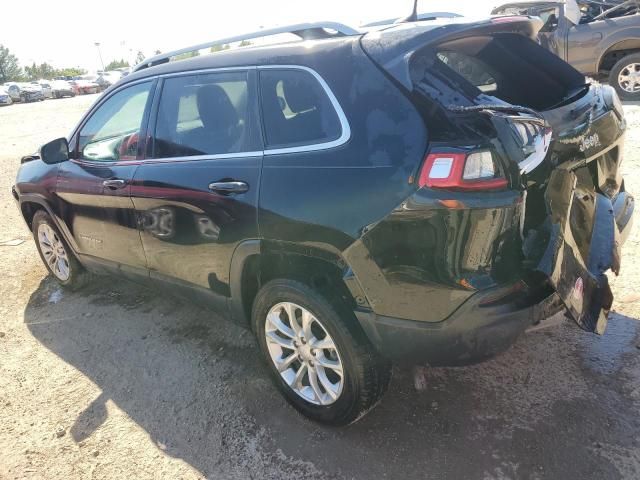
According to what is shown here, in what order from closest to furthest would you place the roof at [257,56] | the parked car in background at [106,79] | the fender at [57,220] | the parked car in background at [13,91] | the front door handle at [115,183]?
1. the roof at [257,56]
2. the front door handle at [115,183]
3. the fender at [57,220]
4. the parked car in background at [13,91]
5. the parked car in background at [106,79]

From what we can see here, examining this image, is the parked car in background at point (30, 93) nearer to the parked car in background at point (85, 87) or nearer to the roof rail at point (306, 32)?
the parked car in background at point (85, 87)

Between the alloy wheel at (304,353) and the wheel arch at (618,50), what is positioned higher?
the wheel arch at (618,50)

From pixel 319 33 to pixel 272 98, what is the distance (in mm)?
396

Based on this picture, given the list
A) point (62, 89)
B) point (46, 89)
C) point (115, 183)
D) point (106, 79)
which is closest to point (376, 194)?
point (115, 183)

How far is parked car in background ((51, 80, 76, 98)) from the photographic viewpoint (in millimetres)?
41625

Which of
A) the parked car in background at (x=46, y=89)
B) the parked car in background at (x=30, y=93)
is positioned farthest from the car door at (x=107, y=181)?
the parked car in background at (x=46, y=89)

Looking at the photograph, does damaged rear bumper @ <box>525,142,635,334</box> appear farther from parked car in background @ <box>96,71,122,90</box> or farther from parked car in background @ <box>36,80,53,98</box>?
parked car in background @ <box>96,71,122,90</box>

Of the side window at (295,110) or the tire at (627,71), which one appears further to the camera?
the tire at (627,71)

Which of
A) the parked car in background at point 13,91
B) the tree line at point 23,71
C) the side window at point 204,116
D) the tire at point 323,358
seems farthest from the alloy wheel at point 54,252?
the tree line at point 23,71

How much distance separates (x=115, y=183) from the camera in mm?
3428

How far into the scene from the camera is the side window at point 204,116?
2762 millimetres

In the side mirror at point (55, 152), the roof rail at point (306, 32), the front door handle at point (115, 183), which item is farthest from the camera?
the side mirror at point (55, 152)

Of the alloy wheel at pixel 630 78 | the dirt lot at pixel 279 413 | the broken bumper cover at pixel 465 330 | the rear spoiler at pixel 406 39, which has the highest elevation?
the rear spoiler at pixel 406 39

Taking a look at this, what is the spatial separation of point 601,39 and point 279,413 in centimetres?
955
